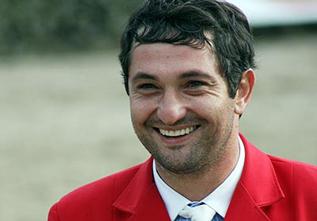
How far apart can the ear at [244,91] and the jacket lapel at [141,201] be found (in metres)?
0.36

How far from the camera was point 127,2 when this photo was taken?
52.2 ft

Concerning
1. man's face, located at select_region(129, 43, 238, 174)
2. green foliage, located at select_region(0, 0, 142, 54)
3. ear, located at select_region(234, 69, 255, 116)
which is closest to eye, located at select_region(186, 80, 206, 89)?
man's face, located at select_region(129, 43, 238, 174)

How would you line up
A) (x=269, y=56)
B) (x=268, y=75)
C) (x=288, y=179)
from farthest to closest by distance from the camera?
1. (x=269, y=56)
2. (x=268, y=75)
3. (x=288, y=179)

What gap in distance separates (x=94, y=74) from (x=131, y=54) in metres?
9.84

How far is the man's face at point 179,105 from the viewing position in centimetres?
281

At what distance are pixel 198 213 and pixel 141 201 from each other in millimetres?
215

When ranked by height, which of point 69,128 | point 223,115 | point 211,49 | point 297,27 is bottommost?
point 297,27

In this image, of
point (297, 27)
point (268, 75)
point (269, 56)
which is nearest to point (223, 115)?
point (268, 75)

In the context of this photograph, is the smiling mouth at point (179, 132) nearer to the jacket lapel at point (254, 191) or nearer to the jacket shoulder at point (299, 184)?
the jacket lapel at point (254, 191)

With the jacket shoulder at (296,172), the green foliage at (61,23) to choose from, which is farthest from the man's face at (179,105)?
the green foliage at (61,23)

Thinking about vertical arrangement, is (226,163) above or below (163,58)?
below

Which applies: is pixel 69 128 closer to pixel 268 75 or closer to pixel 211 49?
pixel 268 75

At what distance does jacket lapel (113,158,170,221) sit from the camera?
303cm

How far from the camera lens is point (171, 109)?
110 inches
